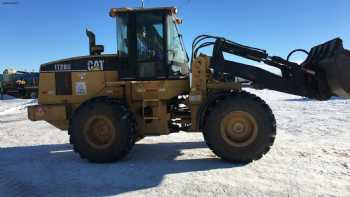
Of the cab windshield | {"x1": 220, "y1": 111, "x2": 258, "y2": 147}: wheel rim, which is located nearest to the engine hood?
the cab windshield

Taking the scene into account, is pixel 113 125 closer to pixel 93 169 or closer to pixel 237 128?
pixel 93 169

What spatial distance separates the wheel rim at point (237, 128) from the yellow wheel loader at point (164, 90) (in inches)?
0.7

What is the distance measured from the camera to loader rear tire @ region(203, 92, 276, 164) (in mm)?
7562

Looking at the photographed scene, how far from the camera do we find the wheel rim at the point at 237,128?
25.1 feet

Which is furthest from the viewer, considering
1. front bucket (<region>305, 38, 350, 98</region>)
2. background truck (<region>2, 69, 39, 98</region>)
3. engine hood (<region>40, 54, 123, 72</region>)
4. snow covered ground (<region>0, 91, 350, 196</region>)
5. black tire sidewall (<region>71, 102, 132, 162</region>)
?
background truck (<region>2, 69, 39, 98</region>)

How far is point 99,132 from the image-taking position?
27.0ft

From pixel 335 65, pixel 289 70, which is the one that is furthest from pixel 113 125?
pixel 335 65

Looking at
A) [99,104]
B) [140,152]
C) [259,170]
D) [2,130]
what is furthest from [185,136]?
[2,130]

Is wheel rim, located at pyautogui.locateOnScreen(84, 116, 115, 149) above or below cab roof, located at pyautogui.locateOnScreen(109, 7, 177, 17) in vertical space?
below

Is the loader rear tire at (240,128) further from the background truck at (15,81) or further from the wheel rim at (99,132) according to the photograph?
the background truck at (15,81)

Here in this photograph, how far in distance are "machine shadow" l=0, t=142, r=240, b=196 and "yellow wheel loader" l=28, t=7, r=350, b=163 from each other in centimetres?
43

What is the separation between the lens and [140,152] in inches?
354

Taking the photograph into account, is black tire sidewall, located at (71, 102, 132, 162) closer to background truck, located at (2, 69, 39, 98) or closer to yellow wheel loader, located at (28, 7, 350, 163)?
yellow wheel loader, located at (28, 7, 350, 163)

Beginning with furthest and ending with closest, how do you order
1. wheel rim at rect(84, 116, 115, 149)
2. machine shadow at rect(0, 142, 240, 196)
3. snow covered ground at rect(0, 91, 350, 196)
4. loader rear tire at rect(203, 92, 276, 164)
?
wheel rim at rect(84, 116, 115, 149)
loader rear tire at rect(203, 92, 276, 164)
machine shadow at rect(0, 142, 240, 196)
snow covered ground at rect(0, 91, 350, 196)
